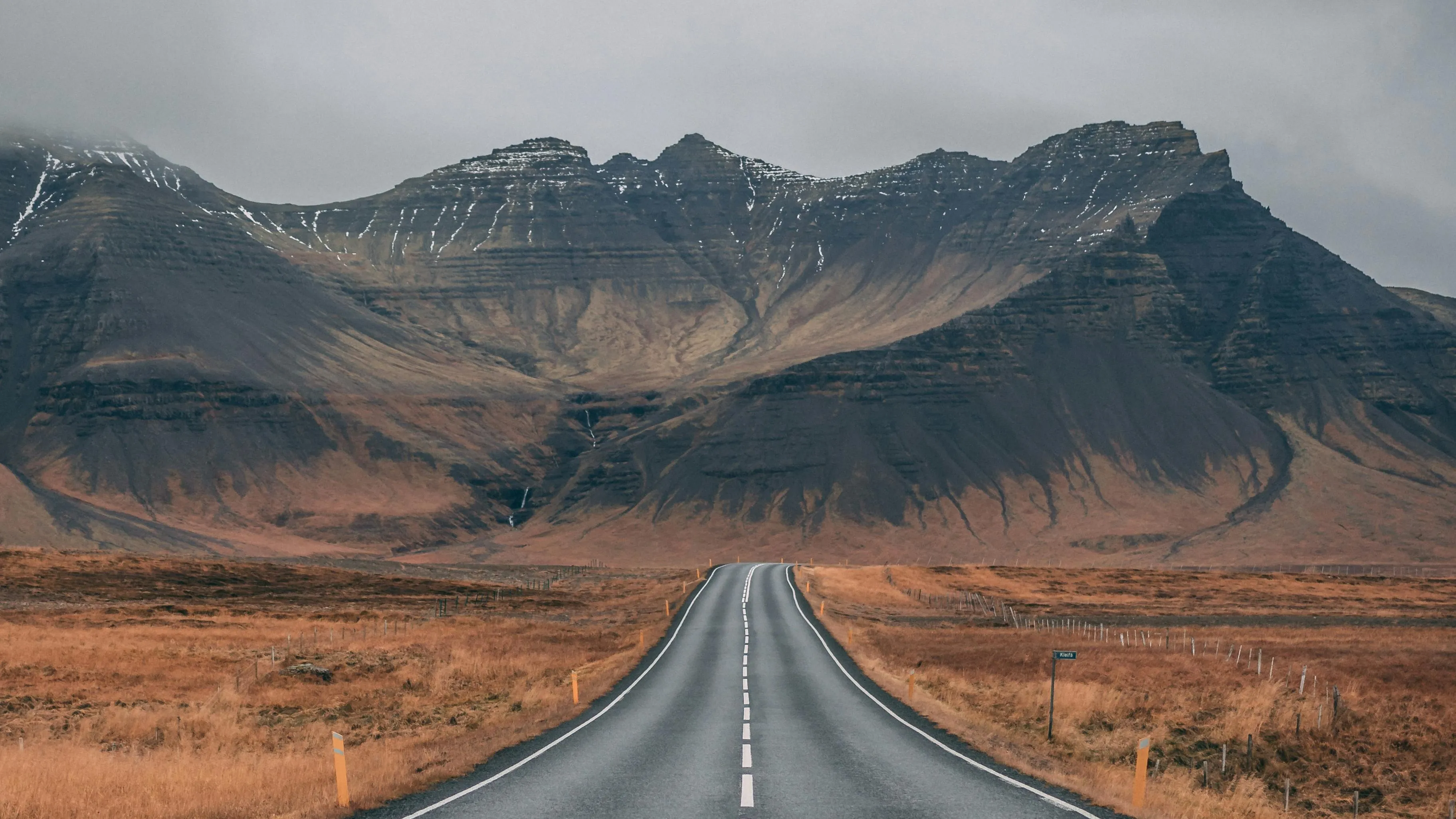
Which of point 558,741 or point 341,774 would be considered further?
point 558,741

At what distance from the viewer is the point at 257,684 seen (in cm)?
3656

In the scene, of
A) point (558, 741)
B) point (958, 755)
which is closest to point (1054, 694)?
point (958, 755)

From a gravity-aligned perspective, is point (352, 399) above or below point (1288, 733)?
above

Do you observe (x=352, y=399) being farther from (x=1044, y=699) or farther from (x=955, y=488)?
(x=1044, y=699)

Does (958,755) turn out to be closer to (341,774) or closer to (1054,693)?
(1054,693)

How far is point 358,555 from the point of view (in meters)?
154

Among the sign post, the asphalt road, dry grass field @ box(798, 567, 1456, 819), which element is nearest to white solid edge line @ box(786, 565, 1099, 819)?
the asphalt road

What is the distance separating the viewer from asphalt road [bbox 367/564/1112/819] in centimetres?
1748

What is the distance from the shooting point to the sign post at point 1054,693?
78.2 feet

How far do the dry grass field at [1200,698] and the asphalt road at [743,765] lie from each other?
4.26ft

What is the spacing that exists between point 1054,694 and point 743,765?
12.5 m

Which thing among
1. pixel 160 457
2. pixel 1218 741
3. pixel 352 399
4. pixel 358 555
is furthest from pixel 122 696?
pixel 352 399

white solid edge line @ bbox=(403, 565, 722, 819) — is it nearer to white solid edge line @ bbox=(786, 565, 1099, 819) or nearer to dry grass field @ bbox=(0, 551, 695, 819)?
dry grass field @ bbox=(0, 551, 695, 819)

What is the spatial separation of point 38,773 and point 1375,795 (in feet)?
87.0
